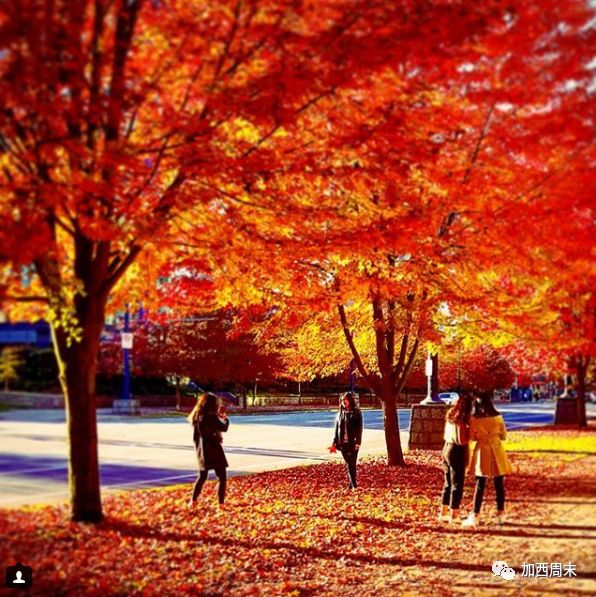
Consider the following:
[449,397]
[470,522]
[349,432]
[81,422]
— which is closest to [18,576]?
[81,422]

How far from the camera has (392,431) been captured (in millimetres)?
15039

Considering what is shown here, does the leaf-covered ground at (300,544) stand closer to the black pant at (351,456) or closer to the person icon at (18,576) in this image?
the person icon at (18,576)

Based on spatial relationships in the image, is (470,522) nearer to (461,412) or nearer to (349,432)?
(461,412)

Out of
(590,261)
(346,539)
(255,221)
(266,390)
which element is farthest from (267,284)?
(266,390)

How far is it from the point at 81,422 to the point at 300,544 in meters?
2.75

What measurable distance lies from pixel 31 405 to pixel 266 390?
8033 mm

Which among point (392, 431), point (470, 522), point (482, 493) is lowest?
point (470, 522)

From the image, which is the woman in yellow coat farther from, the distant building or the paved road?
the distant building

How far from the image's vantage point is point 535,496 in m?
11.5

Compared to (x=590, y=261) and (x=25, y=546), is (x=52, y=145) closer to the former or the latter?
(x=25, y=546)

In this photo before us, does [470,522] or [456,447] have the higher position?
[456,447]

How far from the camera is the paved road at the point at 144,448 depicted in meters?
12.4

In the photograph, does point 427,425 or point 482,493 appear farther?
point 427,425

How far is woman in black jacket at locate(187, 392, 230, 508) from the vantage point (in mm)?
10062
